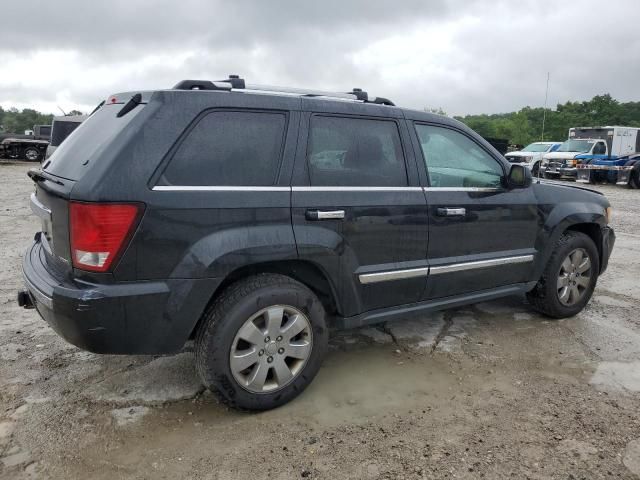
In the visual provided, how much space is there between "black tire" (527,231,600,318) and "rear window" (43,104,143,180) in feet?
11.4

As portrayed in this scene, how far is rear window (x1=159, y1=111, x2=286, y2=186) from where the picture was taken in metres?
2.68

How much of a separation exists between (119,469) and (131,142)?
1.59 meters

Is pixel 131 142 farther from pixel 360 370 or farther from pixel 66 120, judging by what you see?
pixel 66 120

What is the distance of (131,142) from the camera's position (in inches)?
101

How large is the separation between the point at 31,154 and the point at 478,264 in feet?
99.1

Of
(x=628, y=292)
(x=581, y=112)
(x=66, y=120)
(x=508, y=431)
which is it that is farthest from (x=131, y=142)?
(x=581, y=112)

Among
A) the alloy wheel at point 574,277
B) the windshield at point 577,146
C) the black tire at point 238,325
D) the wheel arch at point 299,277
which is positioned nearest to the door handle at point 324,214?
the wheel arch at point 299,277

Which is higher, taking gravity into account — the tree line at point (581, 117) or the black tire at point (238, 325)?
the tree line at point (581, 117)

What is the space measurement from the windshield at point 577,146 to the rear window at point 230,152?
880 inches

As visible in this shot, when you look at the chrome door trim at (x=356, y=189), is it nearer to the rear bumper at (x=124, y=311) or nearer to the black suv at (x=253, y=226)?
the black suv at (x=253, y=226)

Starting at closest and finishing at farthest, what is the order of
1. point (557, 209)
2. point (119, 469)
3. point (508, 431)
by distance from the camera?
1. point (119, 469)
2. point (508, 431)
3. point (557, 209)

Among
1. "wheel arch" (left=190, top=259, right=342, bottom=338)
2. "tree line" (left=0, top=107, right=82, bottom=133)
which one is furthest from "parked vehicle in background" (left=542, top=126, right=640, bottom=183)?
"tree line" (left=0, top=107, right=82, bottom=133)

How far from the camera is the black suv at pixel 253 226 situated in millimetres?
2537

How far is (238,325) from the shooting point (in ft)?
9.11
